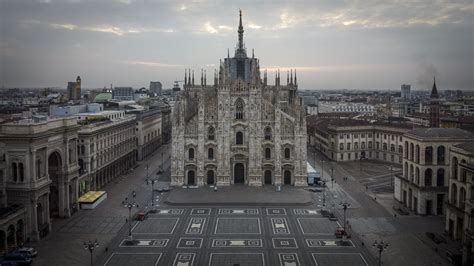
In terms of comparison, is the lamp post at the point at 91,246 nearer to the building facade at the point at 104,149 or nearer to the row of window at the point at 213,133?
the building facade at the point at 104,149

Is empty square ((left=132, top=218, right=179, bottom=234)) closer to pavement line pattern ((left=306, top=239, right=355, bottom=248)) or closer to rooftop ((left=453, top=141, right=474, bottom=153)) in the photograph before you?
pavement line pattern ((left=306, top=239, right=355, bottom=248))

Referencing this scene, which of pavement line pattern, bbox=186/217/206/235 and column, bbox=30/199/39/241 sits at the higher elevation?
column, bbox=30/199/39/241

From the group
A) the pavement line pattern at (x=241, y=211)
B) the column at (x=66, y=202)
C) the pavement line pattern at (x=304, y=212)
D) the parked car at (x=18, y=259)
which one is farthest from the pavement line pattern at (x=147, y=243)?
the pavement line pattern at (x=304, y=212)

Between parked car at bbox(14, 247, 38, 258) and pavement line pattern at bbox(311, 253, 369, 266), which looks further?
pavement line pattern at bbox(311, 253, 369, 266)

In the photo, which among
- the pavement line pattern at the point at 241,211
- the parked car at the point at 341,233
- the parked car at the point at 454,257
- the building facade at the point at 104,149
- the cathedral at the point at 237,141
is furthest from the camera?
the cathedral at the point at 237,141

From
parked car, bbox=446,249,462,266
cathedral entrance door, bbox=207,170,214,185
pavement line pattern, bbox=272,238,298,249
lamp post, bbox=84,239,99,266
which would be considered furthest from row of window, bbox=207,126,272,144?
parked car, bbox=446,249,462,266

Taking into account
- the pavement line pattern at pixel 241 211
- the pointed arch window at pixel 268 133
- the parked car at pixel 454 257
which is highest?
the pointed arch window at pixel 268 133

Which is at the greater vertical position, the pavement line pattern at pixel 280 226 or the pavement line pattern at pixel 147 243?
the pavement line pattern at pixel 280 226

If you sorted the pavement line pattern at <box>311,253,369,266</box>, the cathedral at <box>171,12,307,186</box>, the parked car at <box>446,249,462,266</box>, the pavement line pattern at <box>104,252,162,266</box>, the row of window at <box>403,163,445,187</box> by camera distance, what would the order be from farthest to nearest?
1. the cathedral at <box>171,12,307,186</box>
2. the row of window at <box>403,163,445,187</box>
3. the pavement line pattern at <box>104,252,162,266</box>
4. the pavement line pattern at <box>311,253,369,266</box>
5. the parked car at <box>446,249,462,266</box>
